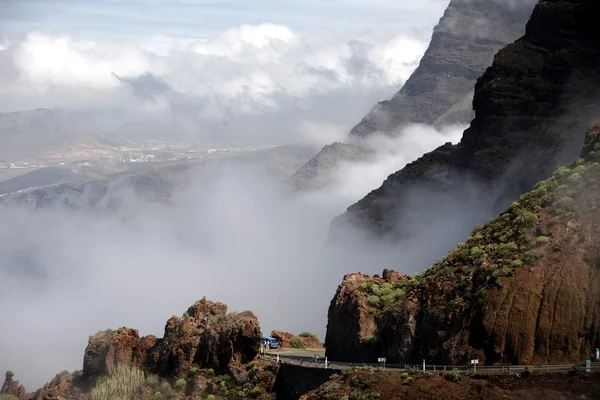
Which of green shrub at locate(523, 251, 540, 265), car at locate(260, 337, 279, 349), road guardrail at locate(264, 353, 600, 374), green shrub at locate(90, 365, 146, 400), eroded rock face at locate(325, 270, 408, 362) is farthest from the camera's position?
car at locate(260, 337, 279, 349)

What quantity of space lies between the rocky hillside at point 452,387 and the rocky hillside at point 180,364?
1086cm

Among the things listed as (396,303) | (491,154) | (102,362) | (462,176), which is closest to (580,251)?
(396,303)

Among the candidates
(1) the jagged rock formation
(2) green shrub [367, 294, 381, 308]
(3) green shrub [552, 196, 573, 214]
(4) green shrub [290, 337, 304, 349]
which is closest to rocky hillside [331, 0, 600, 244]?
(1) the jagged rock formation

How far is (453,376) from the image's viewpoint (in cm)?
6738

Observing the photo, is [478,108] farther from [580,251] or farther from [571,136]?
[580,251]

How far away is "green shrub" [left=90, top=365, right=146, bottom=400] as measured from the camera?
3425 inches

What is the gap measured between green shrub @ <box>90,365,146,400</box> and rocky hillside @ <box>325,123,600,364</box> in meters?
15.0

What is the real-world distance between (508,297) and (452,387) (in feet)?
22.4

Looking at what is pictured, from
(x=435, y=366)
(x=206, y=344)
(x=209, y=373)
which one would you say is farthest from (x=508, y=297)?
(x=206, y=344)

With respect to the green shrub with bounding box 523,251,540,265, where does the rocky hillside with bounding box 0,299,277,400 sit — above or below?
below

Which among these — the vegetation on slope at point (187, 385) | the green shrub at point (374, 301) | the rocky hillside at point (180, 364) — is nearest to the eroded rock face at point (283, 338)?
the rocky hillside at point (180, 364)

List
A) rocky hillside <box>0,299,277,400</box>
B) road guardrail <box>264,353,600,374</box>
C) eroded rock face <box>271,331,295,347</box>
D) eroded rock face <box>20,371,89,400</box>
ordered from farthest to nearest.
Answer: eroded rock face <box>271,331,295,347</box> → eroded rock face <box>20,371,89,400</box> → rocky hillside <box>0,299,277,400</box> → road guardrail <box>264,353,600,374</box>

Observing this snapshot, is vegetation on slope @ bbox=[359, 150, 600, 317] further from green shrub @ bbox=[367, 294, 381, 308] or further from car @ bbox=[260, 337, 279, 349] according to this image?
car @ bbox=[260, 337, 279, 349]

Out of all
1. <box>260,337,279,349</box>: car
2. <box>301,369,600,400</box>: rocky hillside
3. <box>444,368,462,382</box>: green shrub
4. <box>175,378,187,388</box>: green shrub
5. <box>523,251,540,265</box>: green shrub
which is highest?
<box>523,251,540,265</box>: green shrub
